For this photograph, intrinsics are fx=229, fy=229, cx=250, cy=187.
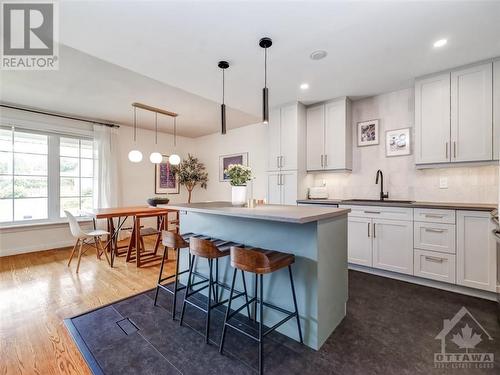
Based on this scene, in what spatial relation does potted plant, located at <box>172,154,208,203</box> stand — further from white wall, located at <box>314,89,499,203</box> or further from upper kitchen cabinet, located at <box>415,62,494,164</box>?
upper kitchen cabinet, located at <box>415,62,494,164</box>

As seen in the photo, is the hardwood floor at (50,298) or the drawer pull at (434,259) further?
the drawer pull at (434,259)

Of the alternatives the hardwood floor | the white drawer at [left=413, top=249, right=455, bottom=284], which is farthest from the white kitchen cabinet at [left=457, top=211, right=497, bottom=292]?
the hardwood floor

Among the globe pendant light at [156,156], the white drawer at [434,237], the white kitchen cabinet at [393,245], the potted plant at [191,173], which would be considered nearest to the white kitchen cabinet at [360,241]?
the white kitchen cabinet at [393,245]

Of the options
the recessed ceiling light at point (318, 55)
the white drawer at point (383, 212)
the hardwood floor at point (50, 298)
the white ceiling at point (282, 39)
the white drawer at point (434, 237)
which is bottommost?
the hardwood floor at point (50, 298)

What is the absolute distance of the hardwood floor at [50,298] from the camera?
161 centimetres

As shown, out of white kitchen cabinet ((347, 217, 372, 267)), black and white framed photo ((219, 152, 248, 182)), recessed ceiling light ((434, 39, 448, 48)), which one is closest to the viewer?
recessed ceiling light ((434, 39, 448, 48))

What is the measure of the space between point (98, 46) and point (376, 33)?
255 centimetres

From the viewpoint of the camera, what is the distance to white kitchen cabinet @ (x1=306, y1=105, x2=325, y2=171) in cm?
374

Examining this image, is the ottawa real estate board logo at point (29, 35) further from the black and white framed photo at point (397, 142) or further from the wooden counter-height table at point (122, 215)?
the black and white framed photo at point (397, 142)

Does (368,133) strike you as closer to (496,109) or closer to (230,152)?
(496,109)

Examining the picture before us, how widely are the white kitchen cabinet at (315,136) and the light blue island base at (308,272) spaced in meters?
1.90

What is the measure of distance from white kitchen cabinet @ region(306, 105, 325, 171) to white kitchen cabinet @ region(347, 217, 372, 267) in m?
1.07

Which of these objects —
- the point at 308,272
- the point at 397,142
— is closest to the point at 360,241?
the point at 397,142

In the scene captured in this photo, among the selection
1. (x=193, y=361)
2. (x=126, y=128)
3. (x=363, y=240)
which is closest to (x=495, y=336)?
(x=363, y=240)
